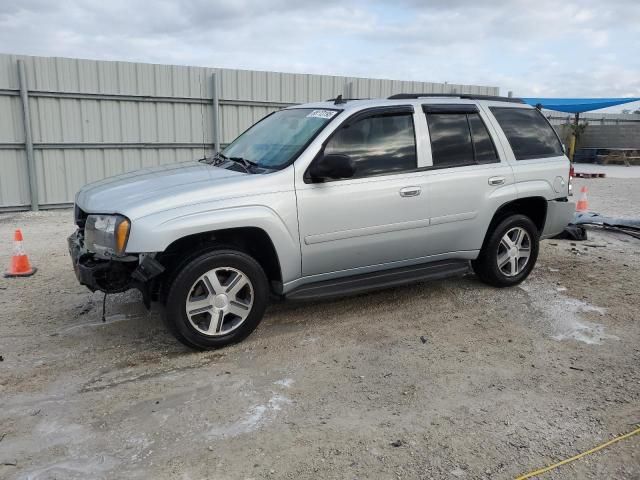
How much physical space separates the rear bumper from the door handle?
1792 millimetres

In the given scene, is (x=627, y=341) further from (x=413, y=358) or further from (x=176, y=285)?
(x=176, y=285)

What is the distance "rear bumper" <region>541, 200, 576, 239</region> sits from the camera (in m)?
5.75

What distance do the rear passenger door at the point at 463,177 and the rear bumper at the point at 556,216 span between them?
68cm

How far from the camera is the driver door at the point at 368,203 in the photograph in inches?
171

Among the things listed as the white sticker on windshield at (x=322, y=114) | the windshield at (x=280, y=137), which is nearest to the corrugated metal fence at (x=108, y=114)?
the windshield at (x=280, y=137)

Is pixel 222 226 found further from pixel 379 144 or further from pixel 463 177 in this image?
pixel 463 177

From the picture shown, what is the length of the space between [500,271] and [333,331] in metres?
2.02

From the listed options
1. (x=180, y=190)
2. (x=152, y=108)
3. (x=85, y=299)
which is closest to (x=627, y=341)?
(x=180, y=190)

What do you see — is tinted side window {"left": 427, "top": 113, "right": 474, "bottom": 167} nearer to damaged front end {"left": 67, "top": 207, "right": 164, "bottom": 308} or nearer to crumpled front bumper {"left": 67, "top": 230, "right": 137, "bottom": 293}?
damaged front end {"left": 67, "top": 207, "right": 164, "bottom": 308}

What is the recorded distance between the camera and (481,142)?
530 cm

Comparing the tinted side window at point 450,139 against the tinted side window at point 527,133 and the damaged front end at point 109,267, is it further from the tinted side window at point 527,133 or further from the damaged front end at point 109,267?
the damaged front end at point 109,267

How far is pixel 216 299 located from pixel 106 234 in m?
0.90

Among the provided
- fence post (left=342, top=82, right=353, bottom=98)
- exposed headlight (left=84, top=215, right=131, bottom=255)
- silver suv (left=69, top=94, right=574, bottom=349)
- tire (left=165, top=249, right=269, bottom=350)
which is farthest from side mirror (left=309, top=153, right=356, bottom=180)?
fence post (left=342, top=82, right=353, bottom=98)

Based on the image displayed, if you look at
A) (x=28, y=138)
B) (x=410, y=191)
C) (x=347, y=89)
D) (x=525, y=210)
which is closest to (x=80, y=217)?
(x=410, y=191)
